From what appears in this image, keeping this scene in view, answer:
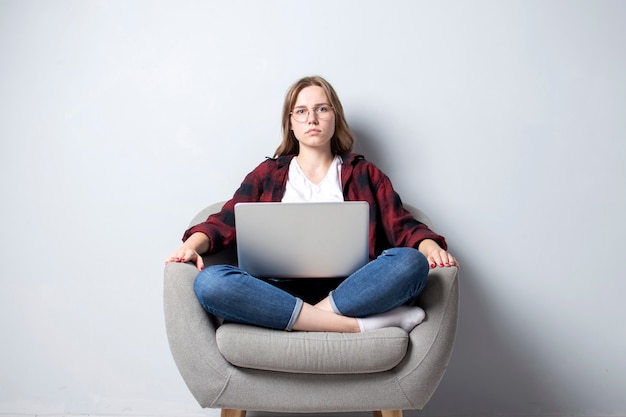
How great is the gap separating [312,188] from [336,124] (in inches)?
9.5

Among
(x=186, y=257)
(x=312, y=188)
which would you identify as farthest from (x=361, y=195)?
(x=186, y=257)

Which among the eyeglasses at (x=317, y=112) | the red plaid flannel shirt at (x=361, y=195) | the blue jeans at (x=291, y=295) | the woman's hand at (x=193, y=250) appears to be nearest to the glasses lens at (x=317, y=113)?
the eyeglasses at (x=317, y=112)

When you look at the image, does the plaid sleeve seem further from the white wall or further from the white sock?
the white sock

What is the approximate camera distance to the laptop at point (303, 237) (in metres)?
1.45

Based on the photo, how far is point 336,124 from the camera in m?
2.00

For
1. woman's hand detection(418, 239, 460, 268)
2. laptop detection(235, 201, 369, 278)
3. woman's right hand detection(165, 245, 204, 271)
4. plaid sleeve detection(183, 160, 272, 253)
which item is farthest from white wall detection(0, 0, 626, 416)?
laptop detection(235, 201, 369, 278)

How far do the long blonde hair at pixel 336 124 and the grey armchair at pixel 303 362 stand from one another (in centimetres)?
72

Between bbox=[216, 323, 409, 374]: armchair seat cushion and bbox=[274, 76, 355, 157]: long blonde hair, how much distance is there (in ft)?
2.62

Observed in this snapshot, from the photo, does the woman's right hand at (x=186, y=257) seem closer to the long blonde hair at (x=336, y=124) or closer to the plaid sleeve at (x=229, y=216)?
the plaid sleeve at (x=229, y=216)

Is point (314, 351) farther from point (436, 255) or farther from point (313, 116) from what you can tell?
point (313, 116)

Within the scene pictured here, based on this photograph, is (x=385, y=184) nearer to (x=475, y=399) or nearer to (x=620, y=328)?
(x=475, y=399)

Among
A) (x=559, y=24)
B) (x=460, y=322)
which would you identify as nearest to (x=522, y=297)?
(x=460, y=322)

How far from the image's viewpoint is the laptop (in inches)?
57.0

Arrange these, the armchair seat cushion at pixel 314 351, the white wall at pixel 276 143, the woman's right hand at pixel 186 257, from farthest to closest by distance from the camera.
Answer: the white wall at pixel 276 143, the woman's right hand at pixel 186 257, the armchair seat cushion at pixel 314 351
